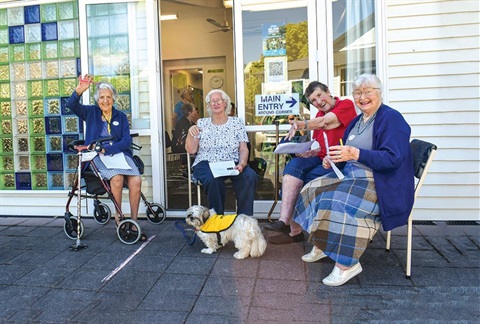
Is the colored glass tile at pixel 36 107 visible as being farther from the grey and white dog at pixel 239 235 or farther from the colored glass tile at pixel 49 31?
the grey and white dog at pixel 239 235

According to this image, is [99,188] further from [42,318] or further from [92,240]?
[42,318]

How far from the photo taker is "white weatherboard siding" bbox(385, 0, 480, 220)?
11.6 feet

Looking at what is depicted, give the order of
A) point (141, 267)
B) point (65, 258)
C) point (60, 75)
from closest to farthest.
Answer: point (141, 267), point (65, 258), point (60, 75)

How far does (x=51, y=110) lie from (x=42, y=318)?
9.14ft

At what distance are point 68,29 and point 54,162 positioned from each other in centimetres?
144

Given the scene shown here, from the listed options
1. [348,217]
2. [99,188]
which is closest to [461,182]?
[348,217]

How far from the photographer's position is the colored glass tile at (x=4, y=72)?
171 inches

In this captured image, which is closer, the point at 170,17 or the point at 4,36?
the point at 4,36

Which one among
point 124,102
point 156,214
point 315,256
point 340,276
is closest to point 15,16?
point 124,102

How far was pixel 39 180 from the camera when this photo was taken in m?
4.32

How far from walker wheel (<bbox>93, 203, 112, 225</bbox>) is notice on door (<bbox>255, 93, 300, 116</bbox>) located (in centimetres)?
178

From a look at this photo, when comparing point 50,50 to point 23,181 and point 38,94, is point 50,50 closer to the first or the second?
point 38,94

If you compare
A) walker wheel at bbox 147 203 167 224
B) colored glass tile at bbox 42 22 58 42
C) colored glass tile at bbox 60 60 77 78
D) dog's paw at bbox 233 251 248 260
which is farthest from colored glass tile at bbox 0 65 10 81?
dog's paw at bbox 233 251 248 260

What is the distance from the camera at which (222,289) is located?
91.6 inches
